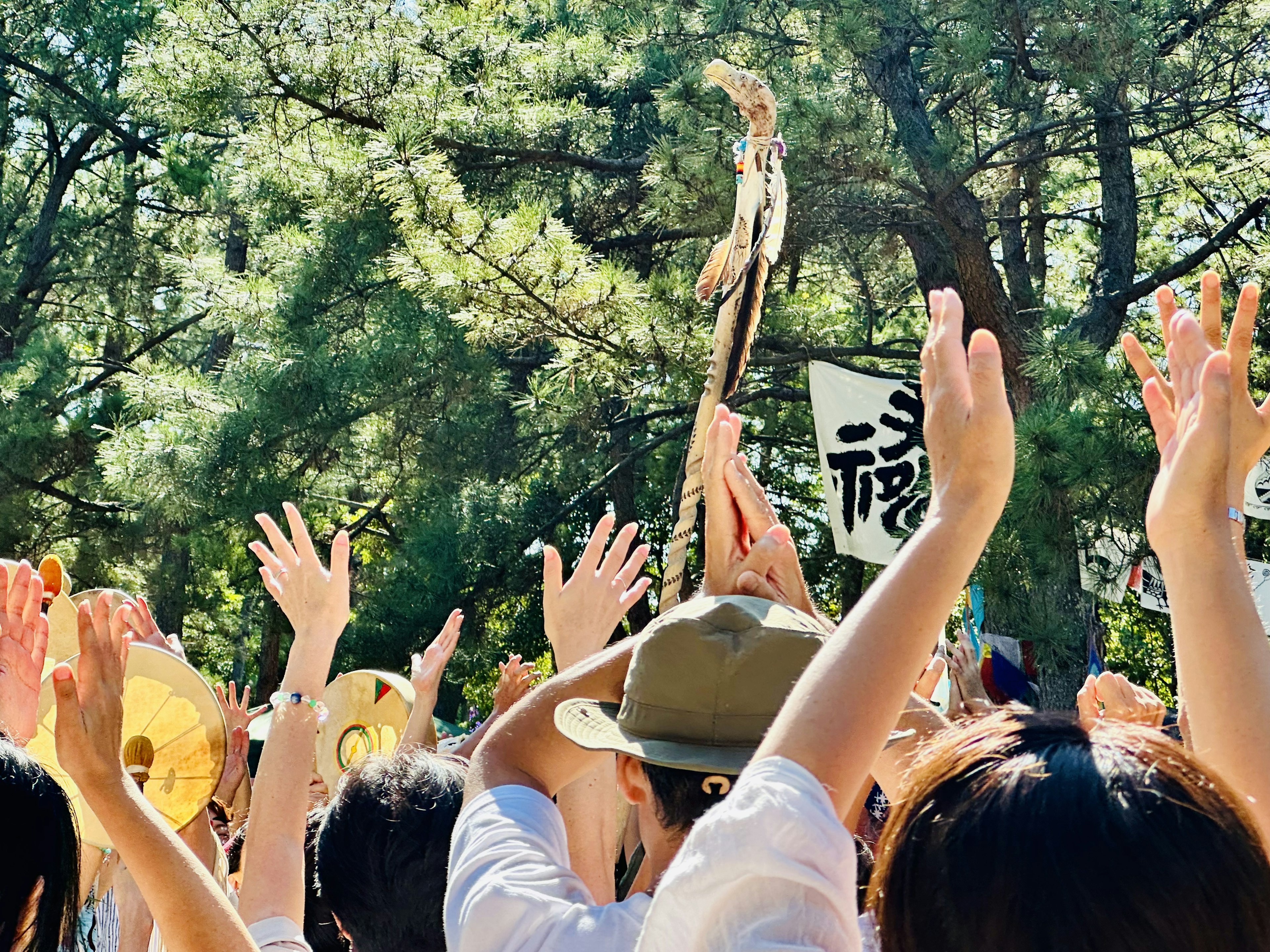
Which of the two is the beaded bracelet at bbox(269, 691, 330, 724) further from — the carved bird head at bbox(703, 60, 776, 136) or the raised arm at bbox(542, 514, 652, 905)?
the carved bird head at bbox(703, 60, 776, 136)

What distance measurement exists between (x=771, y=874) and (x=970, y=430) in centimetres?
37

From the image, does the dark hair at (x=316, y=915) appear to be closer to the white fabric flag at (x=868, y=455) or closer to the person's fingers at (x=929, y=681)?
the person's fingers at (x=929, y=681)

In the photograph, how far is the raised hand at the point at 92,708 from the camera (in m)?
1.39

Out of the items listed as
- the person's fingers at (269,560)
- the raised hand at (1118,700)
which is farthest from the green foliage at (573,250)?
the person's fingers at (269,560)

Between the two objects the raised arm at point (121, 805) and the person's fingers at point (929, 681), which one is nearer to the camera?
the raised arm at point (121, 805)

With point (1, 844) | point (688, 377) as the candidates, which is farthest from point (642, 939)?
point (688, 377)

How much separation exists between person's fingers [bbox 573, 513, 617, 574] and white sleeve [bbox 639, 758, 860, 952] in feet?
3.31

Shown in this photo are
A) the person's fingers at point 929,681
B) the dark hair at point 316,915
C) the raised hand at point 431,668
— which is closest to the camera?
the dark hair at point 316,915

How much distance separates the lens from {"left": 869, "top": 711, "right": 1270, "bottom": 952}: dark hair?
81 cm

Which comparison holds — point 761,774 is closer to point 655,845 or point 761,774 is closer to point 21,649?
point 655,845

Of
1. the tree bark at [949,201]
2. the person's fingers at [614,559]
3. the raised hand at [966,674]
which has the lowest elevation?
the raised hand at [966,674]

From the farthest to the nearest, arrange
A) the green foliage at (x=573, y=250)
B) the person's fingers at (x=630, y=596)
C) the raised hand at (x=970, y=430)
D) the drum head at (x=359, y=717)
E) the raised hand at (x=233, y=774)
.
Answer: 1. the green foliage at (x=573, y=250)
2. the drum head at (x=359, y=717)
3. the raised hand at (x=233, y=774)
4. the person's fingers at (x=630, y=596)
5. the raised hand at (x=970, y=430)

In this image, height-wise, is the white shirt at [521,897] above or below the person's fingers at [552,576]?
below

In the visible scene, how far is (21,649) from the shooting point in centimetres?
168
